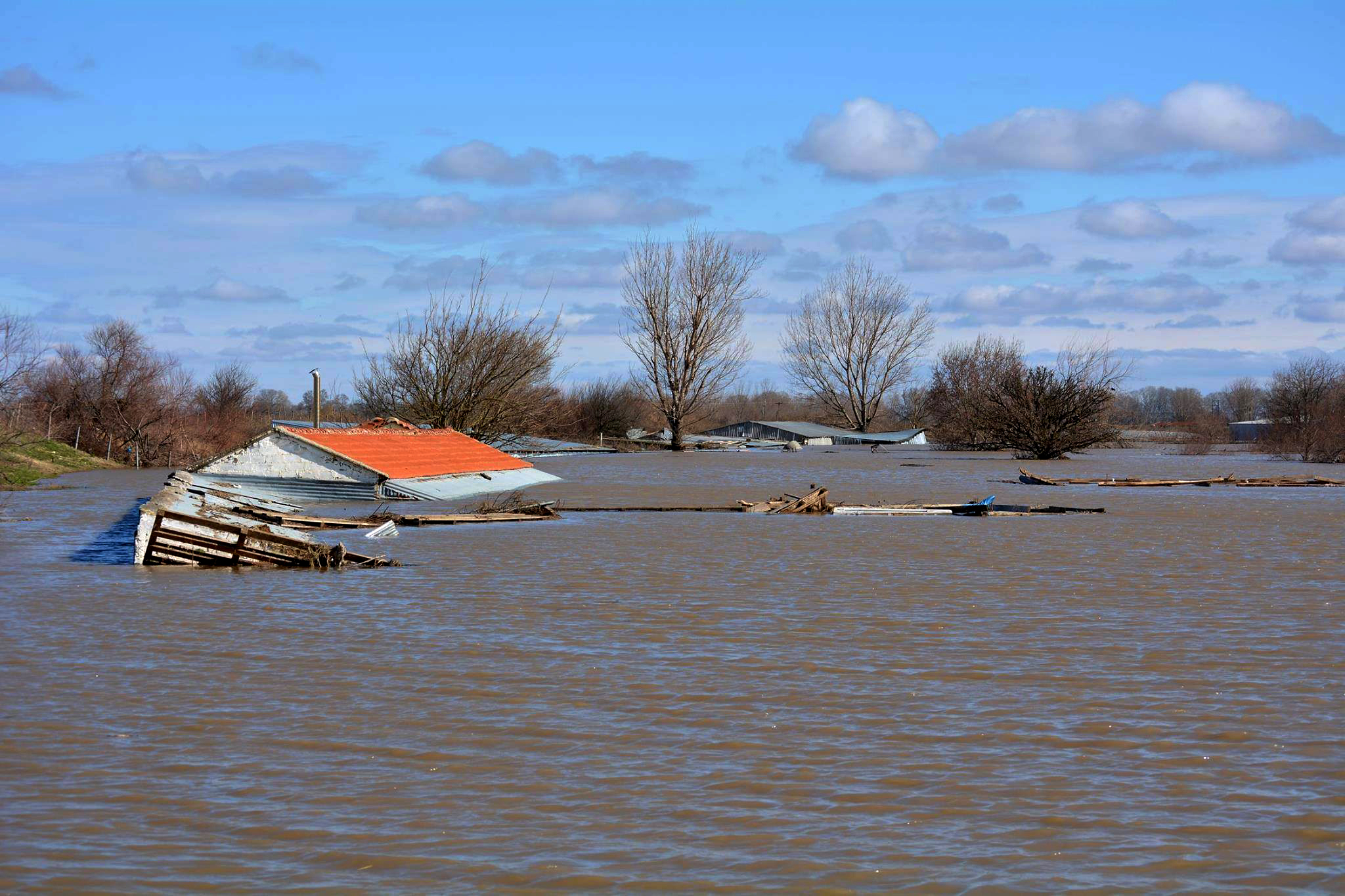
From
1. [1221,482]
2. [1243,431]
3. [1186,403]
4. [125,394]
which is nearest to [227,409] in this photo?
[125,394]

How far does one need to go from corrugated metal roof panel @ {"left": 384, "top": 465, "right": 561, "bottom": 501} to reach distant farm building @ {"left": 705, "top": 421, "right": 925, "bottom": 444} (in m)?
53.1

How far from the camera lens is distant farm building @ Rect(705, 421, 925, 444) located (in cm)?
8631

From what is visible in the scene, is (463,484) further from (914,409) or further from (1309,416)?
(914,409)

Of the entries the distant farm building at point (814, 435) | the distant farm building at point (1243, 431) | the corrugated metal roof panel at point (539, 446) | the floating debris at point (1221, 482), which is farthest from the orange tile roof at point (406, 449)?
the distant farm building at point (1243, 431)

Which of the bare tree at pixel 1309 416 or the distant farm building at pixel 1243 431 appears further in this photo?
the distant farm building at pixel 1243 431

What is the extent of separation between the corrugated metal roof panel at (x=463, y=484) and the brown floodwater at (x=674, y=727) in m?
10.7

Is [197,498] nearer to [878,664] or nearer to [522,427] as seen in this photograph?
[878,664]

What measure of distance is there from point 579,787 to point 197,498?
13599 mm

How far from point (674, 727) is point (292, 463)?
19762 millimetres

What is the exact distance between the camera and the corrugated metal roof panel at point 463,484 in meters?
25.3

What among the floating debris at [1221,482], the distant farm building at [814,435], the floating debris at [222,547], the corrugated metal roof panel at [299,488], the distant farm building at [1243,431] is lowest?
the floating debris at [222,547]

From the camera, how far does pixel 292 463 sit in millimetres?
25062

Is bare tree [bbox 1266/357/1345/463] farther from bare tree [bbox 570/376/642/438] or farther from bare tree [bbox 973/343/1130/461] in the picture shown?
bare tree [bbox 570/376/642/438]

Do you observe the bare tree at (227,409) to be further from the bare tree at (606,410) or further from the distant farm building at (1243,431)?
the distant farm building at (1243,431)
